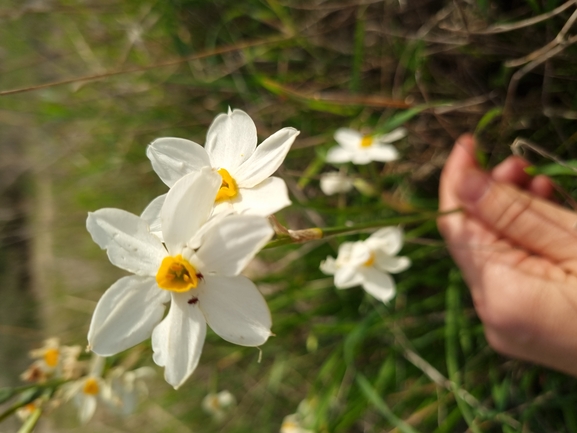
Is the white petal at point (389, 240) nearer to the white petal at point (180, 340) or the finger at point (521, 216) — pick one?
the finger at point (521, 216)

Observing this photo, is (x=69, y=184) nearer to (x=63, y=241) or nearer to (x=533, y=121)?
(x=63, y=241)

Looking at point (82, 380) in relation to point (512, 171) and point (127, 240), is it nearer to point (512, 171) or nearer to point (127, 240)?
point (127, 240)

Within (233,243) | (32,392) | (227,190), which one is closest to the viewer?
(233,243)

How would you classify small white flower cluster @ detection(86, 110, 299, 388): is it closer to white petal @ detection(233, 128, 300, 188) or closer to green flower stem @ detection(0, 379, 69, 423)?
white petal @ detection(233, 128, 300, 188)

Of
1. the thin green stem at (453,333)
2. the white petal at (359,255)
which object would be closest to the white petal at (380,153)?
the white petal at (359,255)

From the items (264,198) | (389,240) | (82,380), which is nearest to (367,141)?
(389,240)

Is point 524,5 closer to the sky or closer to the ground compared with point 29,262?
closer to the sky

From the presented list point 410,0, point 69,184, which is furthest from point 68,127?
point 410,0
